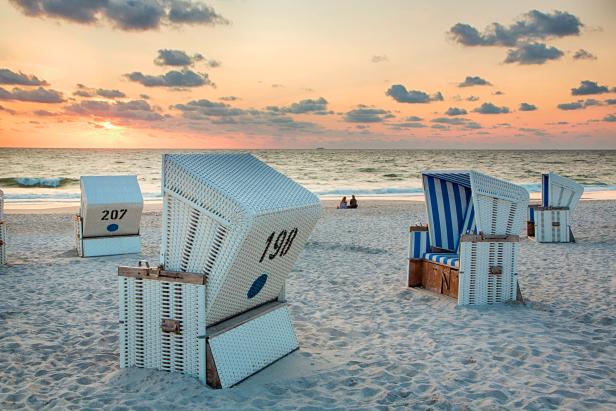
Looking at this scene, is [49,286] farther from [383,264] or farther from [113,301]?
[383,264]

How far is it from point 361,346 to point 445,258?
2558 mm

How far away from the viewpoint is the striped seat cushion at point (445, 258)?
7430 mm

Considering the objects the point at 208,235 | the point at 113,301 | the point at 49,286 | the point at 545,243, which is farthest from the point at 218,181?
the point at 545,243

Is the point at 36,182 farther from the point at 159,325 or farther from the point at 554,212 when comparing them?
the point at 159,325

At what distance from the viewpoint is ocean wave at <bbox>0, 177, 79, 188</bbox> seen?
146ft

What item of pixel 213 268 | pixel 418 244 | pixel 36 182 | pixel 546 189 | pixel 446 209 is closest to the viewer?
pixel 213 268

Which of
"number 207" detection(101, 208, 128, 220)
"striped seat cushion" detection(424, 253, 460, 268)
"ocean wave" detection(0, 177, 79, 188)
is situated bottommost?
"ocean wave" detection(0, 177, 79, 188)

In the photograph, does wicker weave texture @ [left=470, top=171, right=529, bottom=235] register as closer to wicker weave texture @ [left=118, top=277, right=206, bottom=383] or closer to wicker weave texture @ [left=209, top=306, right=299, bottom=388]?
wicker weave texture @ [left=209, top=306, right=299, bottom=388]

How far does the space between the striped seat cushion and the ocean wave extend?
41477 millimetres

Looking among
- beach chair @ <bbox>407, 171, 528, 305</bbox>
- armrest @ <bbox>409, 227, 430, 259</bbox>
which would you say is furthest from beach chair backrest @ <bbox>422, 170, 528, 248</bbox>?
armrest @ <bbox>409, 227, 430, 259</bbox>

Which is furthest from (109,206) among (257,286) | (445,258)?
(257,286)

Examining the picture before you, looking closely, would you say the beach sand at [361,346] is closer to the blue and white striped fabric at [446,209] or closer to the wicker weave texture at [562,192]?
the blue and white striped fabric at [446,209]

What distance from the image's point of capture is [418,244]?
26.9 feet

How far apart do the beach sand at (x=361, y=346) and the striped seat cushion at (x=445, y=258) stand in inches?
20.1
